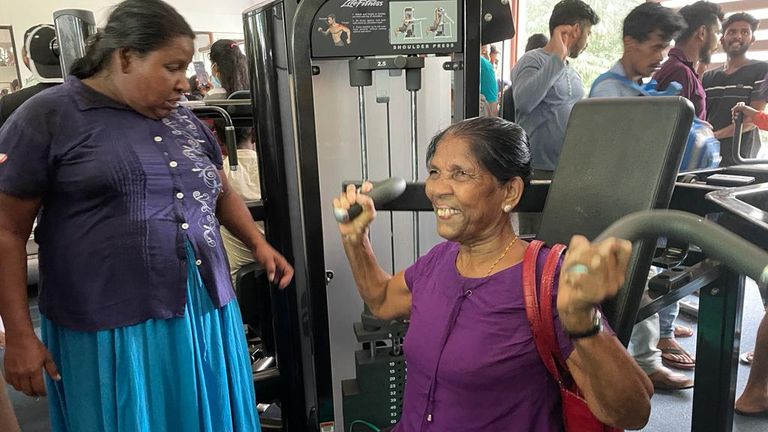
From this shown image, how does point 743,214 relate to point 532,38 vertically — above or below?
below

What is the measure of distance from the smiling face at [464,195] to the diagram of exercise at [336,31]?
1.77ft

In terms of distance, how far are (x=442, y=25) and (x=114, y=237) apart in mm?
961

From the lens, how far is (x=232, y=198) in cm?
157

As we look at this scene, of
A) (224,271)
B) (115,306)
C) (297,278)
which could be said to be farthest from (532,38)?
(115,306)

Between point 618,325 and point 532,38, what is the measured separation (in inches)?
127

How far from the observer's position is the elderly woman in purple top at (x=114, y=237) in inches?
45.8

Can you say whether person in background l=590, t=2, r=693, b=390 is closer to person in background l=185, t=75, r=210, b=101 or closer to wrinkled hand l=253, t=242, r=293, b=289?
wrinkled hand l=253, t=242, r=293, b=289

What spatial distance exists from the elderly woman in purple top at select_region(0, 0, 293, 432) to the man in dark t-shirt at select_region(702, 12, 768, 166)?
→ 104 inches

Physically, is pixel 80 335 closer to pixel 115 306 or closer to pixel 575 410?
pixel 115 306

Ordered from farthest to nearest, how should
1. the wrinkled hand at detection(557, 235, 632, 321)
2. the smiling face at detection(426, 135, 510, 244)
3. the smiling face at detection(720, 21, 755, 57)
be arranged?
the smiling face at detection(720, 21, 755, 57), the smiling face at detection(426, 135, 510, 244), the wrinkled hand at detection(557, 235, 632, 321)

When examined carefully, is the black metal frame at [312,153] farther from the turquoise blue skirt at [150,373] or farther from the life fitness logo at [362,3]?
the turquoise blue skirt at [150,373]

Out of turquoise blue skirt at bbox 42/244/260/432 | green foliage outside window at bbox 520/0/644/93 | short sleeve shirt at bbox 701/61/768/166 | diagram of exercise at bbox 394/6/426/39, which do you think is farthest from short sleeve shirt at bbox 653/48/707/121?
turquoise blue skirt at bbox 42/244/260/432

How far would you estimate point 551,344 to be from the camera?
36.4 inches

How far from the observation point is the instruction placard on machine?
1463 millimetres
